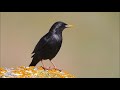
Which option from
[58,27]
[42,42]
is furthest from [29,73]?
[58,27]

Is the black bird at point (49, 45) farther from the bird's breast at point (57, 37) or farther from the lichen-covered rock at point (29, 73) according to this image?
the lichen-covered rock at point (29, 73)

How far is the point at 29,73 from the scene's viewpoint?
33.9 ft

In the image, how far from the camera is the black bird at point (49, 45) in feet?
38.6

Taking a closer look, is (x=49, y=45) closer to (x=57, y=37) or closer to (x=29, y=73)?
(x=57, y=37)

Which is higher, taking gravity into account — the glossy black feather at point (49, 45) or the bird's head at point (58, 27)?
the bird's head at point (58, 27)

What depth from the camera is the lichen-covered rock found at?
10.1 meters

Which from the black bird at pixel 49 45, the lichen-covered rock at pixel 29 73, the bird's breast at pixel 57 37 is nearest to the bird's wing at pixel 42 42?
the black bird at pixel 49 45

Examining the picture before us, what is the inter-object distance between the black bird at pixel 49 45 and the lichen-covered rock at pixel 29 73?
3.42 feet

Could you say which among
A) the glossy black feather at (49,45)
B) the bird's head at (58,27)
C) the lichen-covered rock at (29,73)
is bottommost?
the lichen-covered rock at (29,73)

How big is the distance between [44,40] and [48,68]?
3.44 feet

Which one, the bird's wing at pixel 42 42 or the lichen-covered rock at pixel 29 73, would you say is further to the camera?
the bird's wing at pixel 42 42

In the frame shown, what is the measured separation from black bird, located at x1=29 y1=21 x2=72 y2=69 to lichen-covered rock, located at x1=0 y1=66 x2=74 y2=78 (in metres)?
1.04

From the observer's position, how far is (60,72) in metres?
11.0
